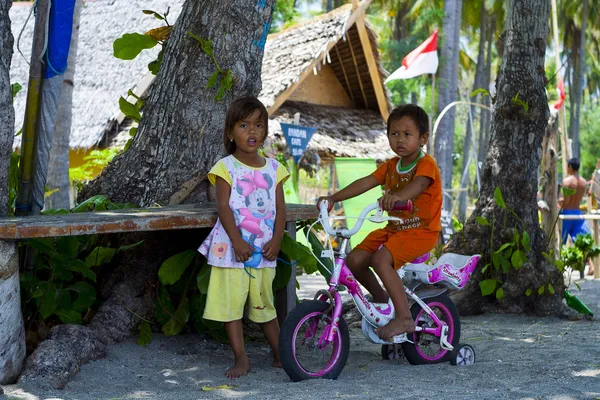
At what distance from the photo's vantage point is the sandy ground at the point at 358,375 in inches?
133

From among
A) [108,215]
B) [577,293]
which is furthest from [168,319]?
[577,293]

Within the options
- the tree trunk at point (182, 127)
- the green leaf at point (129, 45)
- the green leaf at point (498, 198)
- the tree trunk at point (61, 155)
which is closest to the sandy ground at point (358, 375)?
the tree trunk at point (182, 127)

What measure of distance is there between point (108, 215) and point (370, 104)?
1101 centimetres

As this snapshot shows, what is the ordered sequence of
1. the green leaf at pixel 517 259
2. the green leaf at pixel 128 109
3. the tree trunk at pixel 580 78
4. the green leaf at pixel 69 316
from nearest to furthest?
the green leaf at pixel 69 316, the green leaf at pixel 128 109, the green leaf at pixel 517 259, the tree trunk at pixel 580 78

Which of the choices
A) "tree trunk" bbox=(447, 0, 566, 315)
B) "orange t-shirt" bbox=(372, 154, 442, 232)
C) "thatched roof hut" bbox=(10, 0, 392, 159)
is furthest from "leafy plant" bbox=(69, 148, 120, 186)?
"orange t-shirt" bbox=(372, 154, 442, 232)

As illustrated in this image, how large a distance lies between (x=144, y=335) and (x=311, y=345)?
1092mm

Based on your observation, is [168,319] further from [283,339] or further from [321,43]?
[321,43]

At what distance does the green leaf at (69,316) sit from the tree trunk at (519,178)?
3.25 metres

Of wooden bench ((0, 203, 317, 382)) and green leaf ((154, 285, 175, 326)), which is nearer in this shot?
wooden bench ((0, 203, 317, 382))

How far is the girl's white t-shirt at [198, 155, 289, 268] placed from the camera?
3809 millimetres

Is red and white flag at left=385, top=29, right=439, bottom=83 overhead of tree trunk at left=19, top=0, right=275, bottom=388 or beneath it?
overhead

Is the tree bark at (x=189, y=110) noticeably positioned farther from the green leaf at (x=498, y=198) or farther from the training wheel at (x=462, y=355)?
the green leaf at (x=498, y=198)

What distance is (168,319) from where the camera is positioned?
4.41 metres

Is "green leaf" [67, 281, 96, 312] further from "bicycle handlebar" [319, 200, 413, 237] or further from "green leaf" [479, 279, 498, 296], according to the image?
"green leaf" [479, 279, 498, 296]
